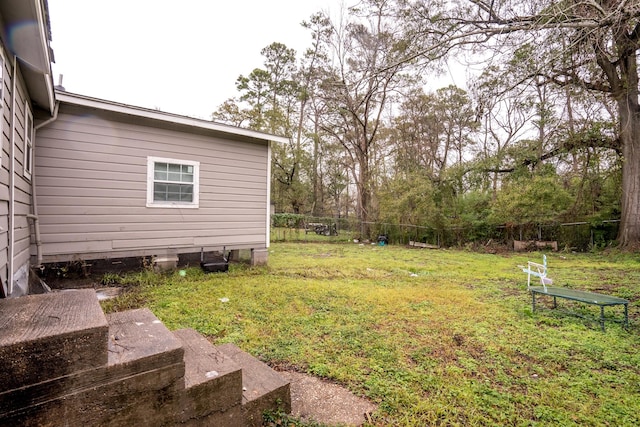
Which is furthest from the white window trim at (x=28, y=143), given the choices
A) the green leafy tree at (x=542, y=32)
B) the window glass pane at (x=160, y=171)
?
the green leafy tree at (x=542, y=32)

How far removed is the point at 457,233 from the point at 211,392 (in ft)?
40.1

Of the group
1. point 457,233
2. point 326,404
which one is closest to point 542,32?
point 326,404

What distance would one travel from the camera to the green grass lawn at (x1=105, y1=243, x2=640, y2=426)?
2066mm

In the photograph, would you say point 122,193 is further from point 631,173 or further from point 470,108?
point 631,173

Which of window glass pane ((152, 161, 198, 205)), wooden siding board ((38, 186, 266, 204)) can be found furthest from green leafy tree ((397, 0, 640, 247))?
window glass pane ((152, 161, 198, 205))

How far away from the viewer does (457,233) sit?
1207 cm

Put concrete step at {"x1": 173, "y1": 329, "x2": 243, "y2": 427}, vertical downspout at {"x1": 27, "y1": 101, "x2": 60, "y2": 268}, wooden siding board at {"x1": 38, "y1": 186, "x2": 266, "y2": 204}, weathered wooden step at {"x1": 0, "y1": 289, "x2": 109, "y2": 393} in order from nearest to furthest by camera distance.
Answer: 1. weathered wooden step at {"x1": 0, "y1": 289, "x2": 109, "y2": 393}
2. concrete step at {"x1": 173, "y1": 329, "x2": 243, "y2": 427}
3. vertical downspout at {"x1": 27, "y1": 101, "x2": 60, "y2": 268}
4. wooden siding board at {"x1": 38, "y1": 186, "x2": 266, "y2": 204}

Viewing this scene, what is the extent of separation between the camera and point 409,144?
19109 millimetres

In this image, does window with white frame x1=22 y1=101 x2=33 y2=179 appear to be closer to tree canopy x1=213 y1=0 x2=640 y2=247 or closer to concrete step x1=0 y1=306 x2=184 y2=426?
concrete step x1=0 y1=306 x2=184 y2=426

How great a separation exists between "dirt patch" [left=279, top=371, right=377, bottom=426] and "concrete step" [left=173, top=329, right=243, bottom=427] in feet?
1.64

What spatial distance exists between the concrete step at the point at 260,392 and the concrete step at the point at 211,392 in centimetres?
9

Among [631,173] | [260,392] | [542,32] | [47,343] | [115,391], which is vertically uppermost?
[542,32]

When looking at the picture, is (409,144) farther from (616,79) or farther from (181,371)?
(181,371)

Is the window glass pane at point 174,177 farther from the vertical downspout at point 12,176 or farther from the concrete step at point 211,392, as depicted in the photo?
the concrete step at point 211,392
